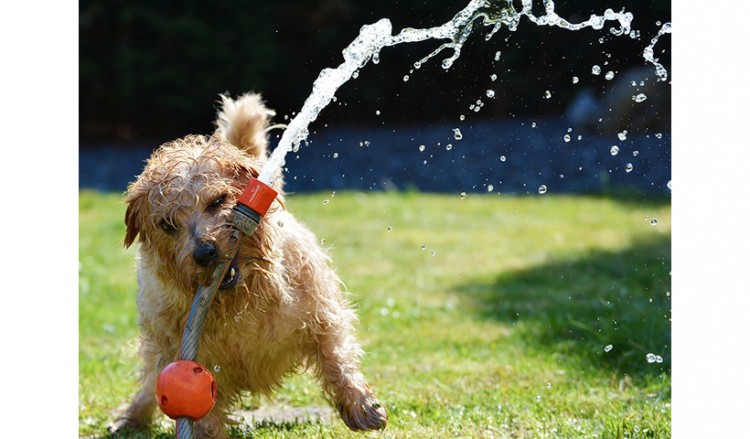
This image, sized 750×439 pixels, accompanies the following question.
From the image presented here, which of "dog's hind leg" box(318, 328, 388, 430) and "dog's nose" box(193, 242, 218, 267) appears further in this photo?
"dog's hind leg" box(318, 328, 388, 430)

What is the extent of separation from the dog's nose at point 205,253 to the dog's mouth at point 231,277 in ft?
0.39

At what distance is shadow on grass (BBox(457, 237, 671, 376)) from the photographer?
4824 mm

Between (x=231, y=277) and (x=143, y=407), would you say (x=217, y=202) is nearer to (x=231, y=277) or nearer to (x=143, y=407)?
(x=231, y=277)

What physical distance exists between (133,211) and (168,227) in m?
0.25

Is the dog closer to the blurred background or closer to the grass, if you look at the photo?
the grass

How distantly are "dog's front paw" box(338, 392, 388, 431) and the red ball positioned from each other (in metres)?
0.61

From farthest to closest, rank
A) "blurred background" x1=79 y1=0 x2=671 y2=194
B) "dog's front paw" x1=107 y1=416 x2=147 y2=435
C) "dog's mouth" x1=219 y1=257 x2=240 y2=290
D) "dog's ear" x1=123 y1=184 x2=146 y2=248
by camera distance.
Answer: "blurred background" x1=79 y1=0 x2=671 y2=194
"dog's front paw" x1=107 y1=416 x2=147 y2=435
"dog's ear" x1=123 y1=184 x2=146 y2=248
"dog's mouth" x1=219 y1=257 x2=240 y2=290

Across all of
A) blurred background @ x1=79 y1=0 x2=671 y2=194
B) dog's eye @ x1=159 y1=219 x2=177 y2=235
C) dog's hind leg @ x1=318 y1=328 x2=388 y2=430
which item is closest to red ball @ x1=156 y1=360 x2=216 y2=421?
dog's eye @ x1=159 y1=219 x2=177 y2=235

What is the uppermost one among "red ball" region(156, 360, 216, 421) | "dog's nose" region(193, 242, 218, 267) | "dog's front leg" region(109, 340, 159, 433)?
"dog's nose" region(193, 242, 218, 267)

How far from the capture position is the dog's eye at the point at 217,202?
3.24 m

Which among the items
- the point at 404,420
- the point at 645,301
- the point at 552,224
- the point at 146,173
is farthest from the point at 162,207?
the point at 552,224

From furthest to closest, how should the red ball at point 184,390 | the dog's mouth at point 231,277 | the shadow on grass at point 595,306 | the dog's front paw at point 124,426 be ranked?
the shadow on grass at point 595,306, the dog's front paw at point 124,426, the dog's mouth at point 231,277, the red ball at point 184,390

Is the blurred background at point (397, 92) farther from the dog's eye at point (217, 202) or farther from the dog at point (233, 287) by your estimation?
the dog's eye at point (217, 202)

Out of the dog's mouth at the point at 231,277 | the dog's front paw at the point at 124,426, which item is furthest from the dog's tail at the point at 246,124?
the dog's front paw at the point at 124,426
